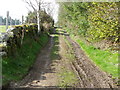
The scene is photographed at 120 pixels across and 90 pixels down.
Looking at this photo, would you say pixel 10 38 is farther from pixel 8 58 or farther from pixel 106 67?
pixel 106 67

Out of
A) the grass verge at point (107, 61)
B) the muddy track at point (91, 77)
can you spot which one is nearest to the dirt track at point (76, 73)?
the muddy track at point (91, 77)

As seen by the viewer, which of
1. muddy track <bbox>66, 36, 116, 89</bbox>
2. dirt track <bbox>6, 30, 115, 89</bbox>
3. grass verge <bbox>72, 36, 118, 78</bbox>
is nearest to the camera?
dirt track <bbox>6, 30, 115, 89</bbox>

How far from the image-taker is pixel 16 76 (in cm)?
954

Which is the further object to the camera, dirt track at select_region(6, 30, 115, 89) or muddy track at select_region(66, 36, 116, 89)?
muddy track at select_region(66, 36, 116, 89)

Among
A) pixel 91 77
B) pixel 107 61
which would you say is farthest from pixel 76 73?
pixel 107 61

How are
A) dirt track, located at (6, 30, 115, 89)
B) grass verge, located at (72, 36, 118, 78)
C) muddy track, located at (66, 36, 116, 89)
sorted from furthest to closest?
1. grass verge, located at (72, 36, 118, 78)
2. muddy track, located at (66, 36, 116, 89)
3. dirt track, located at (6, 30, 115, 89)

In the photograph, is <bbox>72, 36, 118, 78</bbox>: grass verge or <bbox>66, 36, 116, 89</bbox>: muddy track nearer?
<bbox>66, 36, 116, 89</bbox>: muddy track

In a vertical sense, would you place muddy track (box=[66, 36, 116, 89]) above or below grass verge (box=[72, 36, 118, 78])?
below

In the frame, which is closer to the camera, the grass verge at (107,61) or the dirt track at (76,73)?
the dirt track at (76,73)

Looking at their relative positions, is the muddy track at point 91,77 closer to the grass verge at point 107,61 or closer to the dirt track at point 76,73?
the dirt track at point 76,73

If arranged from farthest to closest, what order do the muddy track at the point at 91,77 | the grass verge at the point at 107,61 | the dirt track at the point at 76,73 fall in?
the grass verge at the point at 107,61, the muddy track at the point at 91,77, the dirt track at the point at 76,73

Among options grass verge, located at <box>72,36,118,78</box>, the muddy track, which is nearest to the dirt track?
the muddy track

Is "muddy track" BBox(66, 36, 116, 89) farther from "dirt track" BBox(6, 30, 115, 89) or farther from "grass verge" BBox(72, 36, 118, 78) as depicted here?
"grass verge" BBox(72, 36, 118, 78)

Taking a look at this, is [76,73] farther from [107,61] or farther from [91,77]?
[107,61]
